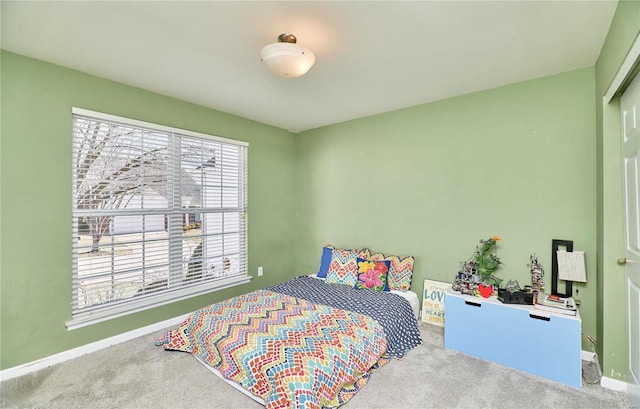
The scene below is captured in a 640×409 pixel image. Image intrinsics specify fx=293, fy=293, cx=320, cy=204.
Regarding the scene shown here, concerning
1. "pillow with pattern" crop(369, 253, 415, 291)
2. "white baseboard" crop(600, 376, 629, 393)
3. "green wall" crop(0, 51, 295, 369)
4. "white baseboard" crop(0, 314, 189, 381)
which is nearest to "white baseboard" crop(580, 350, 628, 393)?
"white baseboard" crop(600, 376, 629, 393)

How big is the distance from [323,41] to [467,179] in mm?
2028

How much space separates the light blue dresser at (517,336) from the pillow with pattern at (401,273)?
0.67m

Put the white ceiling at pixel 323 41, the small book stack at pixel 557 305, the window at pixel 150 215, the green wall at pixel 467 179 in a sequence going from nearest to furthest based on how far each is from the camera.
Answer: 1. the white ceiling at pixel 323 41
2. the small book stack at pixel 557 305
3. the green wall at pixel 467 179
4. the window at pixel 150 215

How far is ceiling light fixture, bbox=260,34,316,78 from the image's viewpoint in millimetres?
1792

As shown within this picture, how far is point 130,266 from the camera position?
2.87 meters

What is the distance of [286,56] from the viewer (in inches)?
71.3

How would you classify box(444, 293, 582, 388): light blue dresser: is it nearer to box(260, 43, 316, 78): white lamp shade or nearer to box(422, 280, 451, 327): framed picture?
box(422, 280, 451, 327): framed picture

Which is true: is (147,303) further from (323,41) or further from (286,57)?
(323,41)

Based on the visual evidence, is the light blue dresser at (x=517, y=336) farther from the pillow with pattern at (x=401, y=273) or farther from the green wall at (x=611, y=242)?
the pillow with pattern at (x=401, y=273)

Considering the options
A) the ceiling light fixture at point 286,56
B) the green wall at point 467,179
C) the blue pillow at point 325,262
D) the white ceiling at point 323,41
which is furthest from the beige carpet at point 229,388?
the white ceiling at point 323,41

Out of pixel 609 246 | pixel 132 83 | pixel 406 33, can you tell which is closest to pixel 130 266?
pixel 132 83

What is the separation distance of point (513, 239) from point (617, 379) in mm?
1184

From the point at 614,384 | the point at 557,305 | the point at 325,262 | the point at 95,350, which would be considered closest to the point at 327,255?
the point at 325,262

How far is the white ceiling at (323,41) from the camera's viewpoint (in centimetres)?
175
